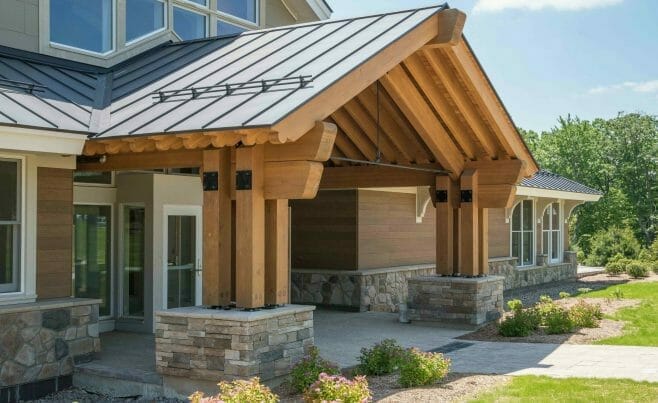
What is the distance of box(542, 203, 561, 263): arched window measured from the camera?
86.4 ft

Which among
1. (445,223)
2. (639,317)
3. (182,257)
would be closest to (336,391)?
(182,257)

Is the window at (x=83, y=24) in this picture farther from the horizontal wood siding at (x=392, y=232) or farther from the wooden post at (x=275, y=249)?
the horizontal wood siding at (x=392, y=232)

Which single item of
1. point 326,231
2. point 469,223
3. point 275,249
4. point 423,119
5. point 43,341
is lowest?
point 43,341

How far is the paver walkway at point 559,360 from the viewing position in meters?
9.62

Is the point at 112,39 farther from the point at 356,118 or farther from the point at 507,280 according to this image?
the point at 507,280

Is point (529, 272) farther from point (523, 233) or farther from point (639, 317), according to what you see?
point (639, 317)

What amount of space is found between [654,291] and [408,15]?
13.2m

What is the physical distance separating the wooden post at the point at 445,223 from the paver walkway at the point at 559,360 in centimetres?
213

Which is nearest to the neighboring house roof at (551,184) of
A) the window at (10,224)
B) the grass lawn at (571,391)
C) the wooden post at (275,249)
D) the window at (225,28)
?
the window at (225,28)

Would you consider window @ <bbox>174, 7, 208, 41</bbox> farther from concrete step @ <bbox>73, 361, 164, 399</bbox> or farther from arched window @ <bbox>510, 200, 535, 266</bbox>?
arched window @ <bbox>510, 200, 535, 266</bbox>

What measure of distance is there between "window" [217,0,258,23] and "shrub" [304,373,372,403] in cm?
887

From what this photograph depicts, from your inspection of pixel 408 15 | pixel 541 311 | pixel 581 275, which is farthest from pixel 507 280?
pixel 408 15

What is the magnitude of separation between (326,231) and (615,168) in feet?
104

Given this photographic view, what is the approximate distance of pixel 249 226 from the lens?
337 inches
